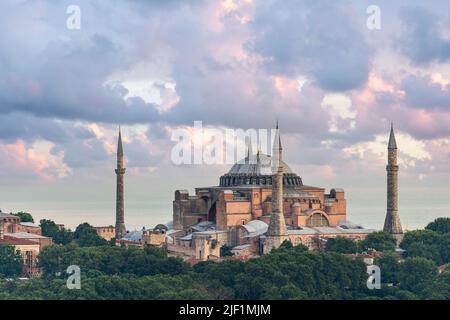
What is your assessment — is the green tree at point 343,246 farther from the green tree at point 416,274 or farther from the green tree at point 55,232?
the green tree at point 55,232

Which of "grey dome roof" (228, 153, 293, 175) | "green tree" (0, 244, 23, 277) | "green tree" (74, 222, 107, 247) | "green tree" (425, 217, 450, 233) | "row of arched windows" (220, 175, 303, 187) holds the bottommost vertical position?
"green tree" (0, 244, 23, 277)

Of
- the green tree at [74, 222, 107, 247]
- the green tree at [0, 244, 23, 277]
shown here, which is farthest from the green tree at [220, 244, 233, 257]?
the green tree at [0, 244, 23, 277]

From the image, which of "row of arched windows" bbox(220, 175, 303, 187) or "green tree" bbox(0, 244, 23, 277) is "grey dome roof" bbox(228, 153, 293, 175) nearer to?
"row of arched windows" bbox(220, 175, 303, 187)

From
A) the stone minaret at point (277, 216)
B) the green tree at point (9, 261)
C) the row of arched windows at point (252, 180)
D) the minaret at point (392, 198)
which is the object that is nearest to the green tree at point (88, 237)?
the green tree at point (9, 261)

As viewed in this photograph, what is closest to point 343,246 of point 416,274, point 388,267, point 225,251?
point 225,251
